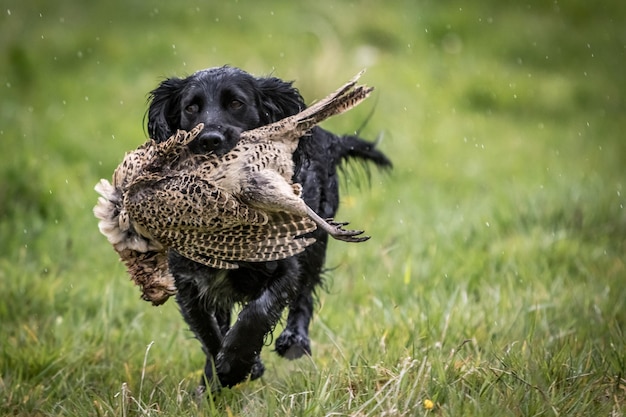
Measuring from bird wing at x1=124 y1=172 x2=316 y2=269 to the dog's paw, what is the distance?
3.37 ft

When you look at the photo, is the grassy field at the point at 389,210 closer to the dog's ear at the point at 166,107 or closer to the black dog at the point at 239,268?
the black dog at the point at 239,268

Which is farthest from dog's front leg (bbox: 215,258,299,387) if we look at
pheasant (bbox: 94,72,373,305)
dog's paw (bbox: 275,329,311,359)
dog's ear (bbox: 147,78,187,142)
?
dog's ear (bbox: 147,78,187,142)

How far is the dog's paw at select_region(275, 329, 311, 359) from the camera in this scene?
4.38 m

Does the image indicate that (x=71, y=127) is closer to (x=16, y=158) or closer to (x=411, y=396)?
(x=16, y=158)

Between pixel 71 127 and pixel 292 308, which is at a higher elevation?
pixel 71 127

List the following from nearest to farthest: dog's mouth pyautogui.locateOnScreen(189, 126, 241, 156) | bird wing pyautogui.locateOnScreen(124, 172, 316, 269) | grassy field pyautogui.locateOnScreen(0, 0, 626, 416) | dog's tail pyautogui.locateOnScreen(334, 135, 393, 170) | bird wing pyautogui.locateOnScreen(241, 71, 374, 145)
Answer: bird wing pyautogui.locateOnScreen(124, 172, 316, 269), bird wing pyautogui.locateOnScreen(241, 71, 374, 145), dog's mouth pyautogui.locateOnScreen(189, 126, 241, 156), grassy field pyautogui.locateOnScreen(0, 0, 626, 416), dog's tail pyautogui.locateOnScreen(334, 135, 393, 170)

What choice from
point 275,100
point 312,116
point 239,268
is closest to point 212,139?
point 312,116

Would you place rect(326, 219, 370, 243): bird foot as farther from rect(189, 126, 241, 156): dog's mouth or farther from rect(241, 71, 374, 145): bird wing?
rect(189, 126, 241, 156): dog's mouth

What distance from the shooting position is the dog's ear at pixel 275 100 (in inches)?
165

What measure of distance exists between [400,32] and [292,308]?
6.73m

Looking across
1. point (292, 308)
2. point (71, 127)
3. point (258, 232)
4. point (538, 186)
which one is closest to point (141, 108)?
point (71, 127)

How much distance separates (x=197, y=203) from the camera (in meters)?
3.24

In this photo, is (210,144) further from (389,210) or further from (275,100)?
(389,210)

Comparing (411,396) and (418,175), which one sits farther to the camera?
(418,175)
